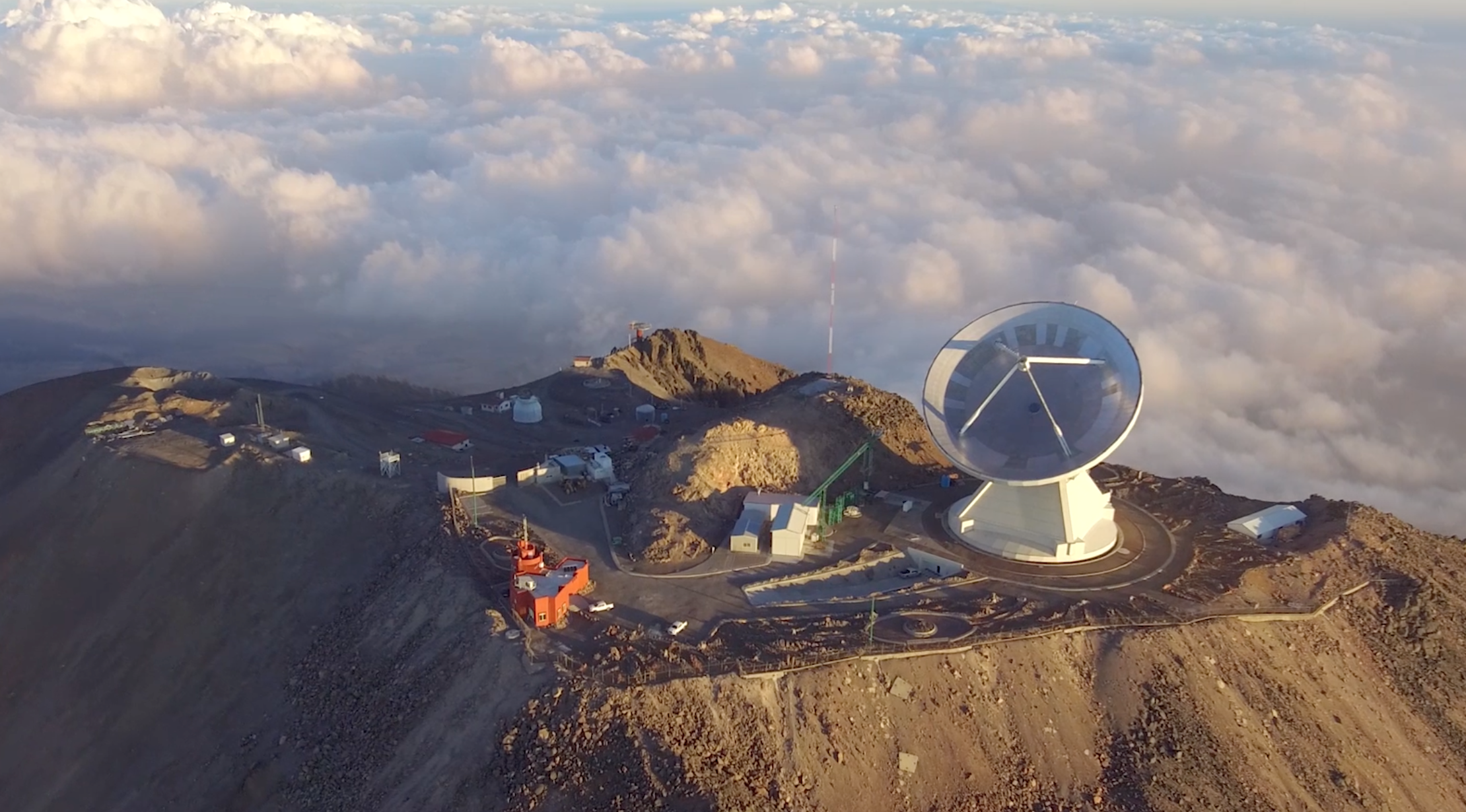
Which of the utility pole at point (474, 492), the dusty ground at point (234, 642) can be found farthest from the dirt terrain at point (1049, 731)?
the utility pole at point (474, 492)

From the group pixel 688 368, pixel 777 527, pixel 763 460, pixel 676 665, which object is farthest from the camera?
pixel 688 368

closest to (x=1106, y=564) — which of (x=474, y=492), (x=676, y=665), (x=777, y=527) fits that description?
(x=777, y=527)

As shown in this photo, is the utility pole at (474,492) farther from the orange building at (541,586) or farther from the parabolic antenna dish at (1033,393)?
the parabolic antenna dish at (1033,393)

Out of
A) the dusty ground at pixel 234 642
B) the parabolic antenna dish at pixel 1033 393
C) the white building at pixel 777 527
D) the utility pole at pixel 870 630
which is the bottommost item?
the dusty ground at pixel 234 642

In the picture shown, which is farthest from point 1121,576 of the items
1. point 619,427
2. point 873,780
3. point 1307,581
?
point 619,427

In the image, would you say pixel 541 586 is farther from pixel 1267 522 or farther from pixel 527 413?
pixel 1267 522
